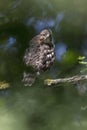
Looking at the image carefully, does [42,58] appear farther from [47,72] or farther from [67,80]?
[67,80]

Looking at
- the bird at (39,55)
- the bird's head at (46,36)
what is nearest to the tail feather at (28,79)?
the bird at (39,55)

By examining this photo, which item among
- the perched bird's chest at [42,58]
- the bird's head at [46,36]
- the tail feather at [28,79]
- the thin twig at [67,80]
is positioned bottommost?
the thin twig at [67,80]

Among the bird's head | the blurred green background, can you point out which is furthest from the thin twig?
the bird's head

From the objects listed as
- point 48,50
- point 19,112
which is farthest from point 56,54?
point 19,112

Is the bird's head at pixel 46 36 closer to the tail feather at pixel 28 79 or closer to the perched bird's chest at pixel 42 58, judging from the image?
the perched bird's chest at pixel 42 58

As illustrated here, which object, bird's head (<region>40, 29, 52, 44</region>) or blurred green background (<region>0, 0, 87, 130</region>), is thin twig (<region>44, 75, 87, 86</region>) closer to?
blurred green background (<region>0, 0, 87, 130</region>)

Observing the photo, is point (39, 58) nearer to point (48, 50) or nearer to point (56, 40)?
point (48, 50)
